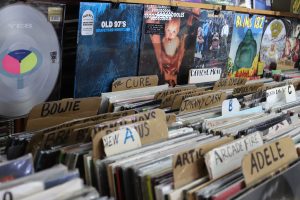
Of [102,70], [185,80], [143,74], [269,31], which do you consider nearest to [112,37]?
[102,70]

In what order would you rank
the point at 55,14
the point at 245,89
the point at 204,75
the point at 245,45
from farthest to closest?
1. the point at 245,45
2. the point at 204,75
3. the point at 245,89
4. the point at 55,14

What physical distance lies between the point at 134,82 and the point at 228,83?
432 millimetres

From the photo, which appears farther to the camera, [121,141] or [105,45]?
[105,45]

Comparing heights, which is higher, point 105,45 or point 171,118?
point 105,45

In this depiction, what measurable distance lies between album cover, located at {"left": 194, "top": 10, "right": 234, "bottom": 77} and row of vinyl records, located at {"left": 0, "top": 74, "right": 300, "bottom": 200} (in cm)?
64

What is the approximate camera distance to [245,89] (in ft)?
5.11

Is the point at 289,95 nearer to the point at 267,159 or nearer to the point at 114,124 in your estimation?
the point at 267,159

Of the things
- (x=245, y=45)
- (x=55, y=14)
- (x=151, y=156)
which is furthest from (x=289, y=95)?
(x=55, y=14)

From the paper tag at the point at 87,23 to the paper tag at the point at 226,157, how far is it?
27.6 inches

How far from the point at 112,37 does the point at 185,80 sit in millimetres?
505

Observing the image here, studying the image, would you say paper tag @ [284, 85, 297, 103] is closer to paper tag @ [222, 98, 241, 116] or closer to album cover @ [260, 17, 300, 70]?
paper tag @ [222, 98, 241, 116]

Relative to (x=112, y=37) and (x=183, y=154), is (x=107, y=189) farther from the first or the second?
(x=112, y=37)

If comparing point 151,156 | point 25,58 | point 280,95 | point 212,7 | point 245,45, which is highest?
point 212,7

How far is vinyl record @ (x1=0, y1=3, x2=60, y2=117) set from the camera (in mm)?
1132
